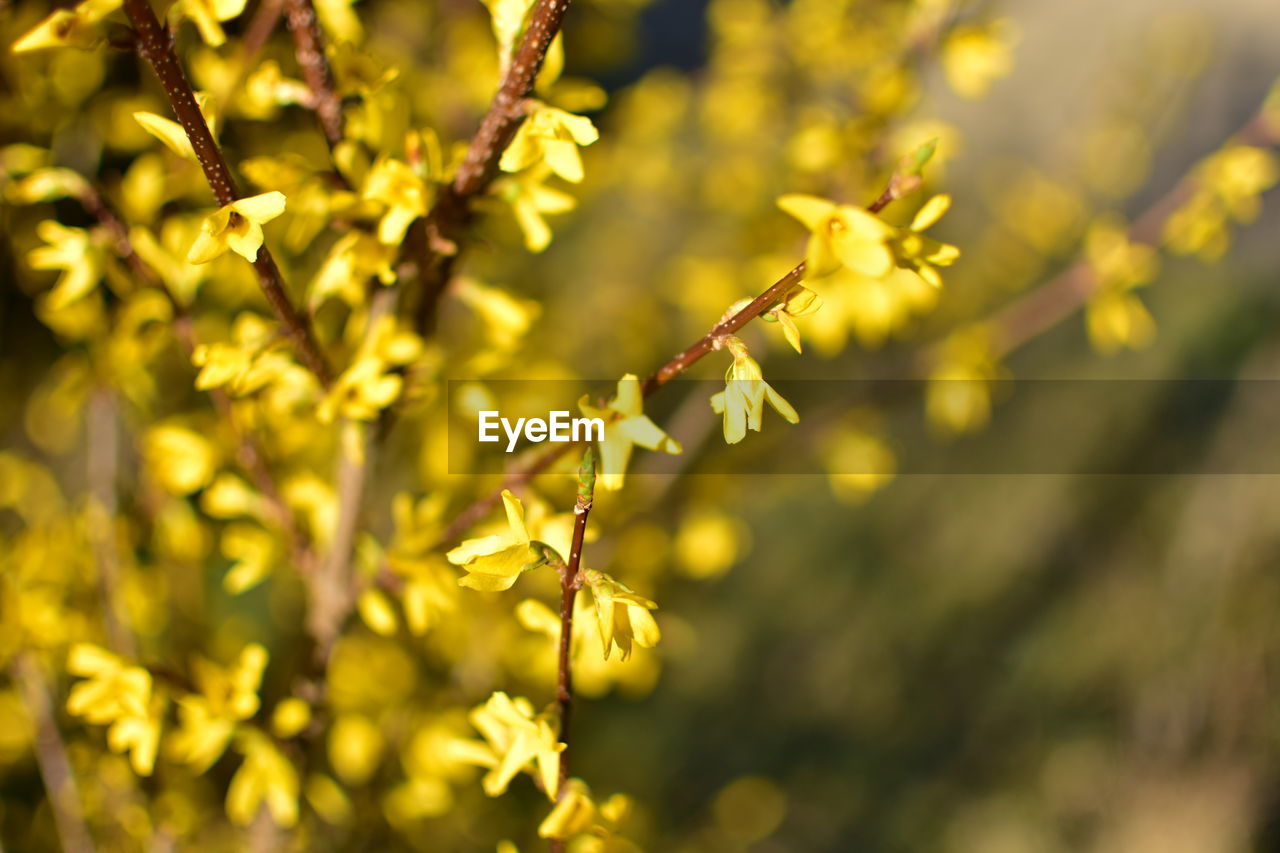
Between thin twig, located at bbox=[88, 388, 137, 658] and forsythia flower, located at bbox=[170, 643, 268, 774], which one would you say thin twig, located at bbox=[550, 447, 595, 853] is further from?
thin twig, located at bbox=[88, 388, 137, 658]

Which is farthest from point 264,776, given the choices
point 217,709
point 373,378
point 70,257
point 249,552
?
point 70,257

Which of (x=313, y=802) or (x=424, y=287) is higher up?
(x=424, y=287)

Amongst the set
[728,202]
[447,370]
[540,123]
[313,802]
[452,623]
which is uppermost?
[728,202]

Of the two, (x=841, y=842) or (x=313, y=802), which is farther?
(x=841, y=842)

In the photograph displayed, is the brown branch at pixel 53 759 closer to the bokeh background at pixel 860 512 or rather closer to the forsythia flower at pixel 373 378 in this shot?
the bokeh background at pixel 860 512

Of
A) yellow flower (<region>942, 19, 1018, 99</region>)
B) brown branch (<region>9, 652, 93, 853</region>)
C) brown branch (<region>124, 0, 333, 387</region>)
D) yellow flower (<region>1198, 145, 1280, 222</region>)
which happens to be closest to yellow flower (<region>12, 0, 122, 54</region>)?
brown branch (<region>124, 0, 333, 387</region>)

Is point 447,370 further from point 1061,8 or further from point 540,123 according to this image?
point 1061,8

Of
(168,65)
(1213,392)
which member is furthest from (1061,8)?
(168,65)

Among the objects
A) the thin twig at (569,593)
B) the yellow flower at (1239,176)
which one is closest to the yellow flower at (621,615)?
the thin twig at (569,593)
